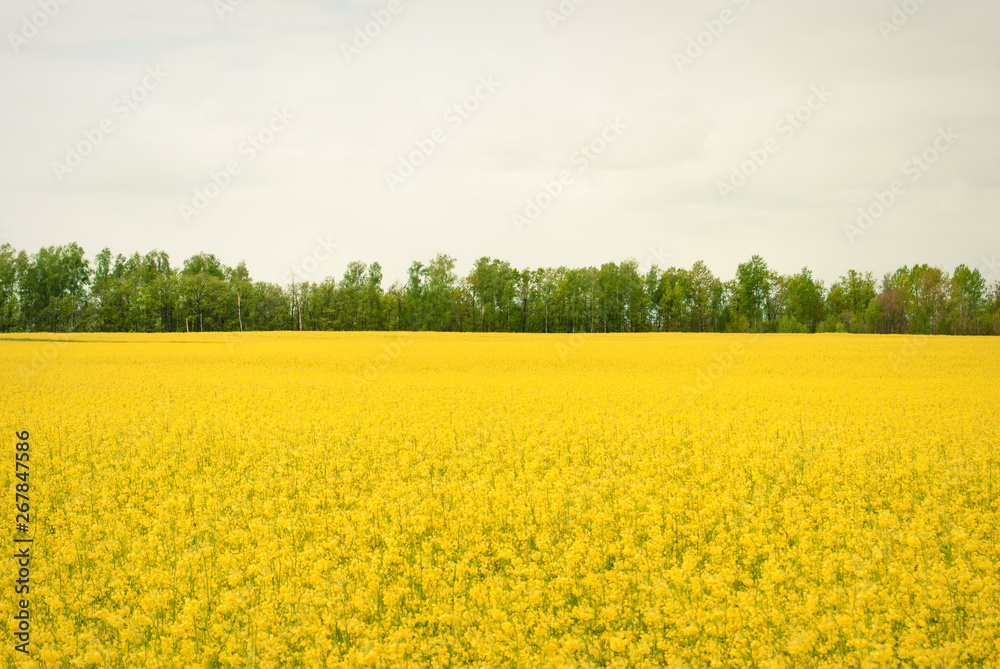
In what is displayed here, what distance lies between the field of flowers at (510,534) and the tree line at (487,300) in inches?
2959

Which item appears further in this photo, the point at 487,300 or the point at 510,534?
the point at 487,300

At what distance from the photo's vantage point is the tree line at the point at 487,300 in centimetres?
8594

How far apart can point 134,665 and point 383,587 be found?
2.54 meters

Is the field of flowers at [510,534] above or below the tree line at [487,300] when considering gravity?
below

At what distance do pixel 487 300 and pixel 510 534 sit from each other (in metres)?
87.5

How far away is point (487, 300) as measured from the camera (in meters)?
95.8

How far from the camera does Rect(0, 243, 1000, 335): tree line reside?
85.9m

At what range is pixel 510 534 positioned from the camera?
340 inches

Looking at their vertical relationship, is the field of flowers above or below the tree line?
below

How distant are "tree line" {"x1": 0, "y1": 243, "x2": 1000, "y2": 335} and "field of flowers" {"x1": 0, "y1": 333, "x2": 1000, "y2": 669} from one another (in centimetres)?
7516

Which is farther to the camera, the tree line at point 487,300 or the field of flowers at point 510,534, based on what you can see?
the tree line at point 487,300

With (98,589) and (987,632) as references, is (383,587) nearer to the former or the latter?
(98,589)

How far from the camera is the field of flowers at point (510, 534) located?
620 centimetres

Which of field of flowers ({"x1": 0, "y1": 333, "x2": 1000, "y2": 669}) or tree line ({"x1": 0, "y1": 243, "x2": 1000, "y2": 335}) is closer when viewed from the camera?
field of flowers ({"x1": 0, "y1": 333, "x2": 1000, "y2": 669})
